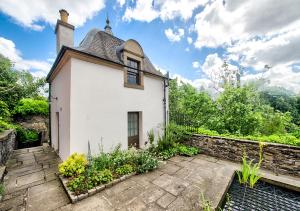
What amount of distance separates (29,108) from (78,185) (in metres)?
10.4

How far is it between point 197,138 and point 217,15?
691cm

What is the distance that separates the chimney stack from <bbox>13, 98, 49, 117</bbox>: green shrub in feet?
21.8

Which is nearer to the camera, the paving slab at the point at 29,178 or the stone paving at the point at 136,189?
the stone paving at the point at 136,189

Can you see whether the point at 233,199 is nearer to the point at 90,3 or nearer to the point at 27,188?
the point at 27,188

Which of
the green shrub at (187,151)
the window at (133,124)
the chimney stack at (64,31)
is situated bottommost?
the green shrub at (187,151)

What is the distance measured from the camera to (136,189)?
11.6 feet

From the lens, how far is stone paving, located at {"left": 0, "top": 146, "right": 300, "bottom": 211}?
A: 2.94 m

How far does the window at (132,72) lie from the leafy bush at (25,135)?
859cm

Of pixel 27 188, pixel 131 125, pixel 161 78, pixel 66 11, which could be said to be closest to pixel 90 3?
pixel 66 11

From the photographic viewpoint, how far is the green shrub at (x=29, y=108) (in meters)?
9.98

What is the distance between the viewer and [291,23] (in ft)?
20.6

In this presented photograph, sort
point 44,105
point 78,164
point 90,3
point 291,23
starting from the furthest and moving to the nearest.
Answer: point 44,105 < point 291,23 < point 90,3 < point 78,164

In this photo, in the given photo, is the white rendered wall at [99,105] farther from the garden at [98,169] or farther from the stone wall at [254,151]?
the stone wall at [254,151]

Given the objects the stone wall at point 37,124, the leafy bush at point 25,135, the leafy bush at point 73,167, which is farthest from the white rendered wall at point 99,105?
the leafy bush at point 25,135
